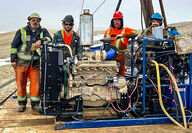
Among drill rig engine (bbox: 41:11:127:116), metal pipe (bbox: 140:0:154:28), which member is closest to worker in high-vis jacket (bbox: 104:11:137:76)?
drill rig engine (bbox: 41:11:127:116)

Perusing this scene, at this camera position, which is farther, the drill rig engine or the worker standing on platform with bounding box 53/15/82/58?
the worker standing on platform with bounding box 53/15/82/58

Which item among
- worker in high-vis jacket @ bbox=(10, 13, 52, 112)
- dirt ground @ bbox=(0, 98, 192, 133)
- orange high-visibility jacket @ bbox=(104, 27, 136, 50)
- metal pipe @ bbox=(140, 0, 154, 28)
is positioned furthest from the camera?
metal pipe @ bbox=(140, 0, 154, 28)

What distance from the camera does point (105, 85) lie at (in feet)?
11.9

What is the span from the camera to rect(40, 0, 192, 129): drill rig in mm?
3424

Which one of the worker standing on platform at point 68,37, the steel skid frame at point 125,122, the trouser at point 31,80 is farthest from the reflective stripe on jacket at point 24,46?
the steel skid frame at point 125,122

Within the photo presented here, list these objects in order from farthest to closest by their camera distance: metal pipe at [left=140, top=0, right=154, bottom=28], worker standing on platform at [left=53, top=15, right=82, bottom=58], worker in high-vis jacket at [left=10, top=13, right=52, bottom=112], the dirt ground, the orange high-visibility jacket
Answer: metal pipe at [left=140, top=0, right=154, bottom=28] < the orange high-visibility jacket < worker standing on platform at [left=53, top=15, right=82, bottom=58] < worker in high-vis jacket at [left=10, top=13, right=52, bottom=112] < the dirt ground

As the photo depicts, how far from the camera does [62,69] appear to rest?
3453mm

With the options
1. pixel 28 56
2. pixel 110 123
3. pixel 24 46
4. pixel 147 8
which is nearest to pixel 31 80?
pixel 28 56

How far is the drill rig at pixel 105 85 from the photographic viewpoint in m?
3.42

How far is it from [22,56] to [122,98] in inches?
82.2

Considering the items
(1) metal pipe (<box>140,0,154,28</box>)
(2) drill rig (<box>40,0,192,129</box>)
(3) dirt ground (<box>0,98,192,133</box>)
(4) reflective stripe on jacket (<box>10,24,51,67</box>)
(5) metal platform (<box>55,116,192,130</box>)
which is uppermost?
(1) metal pipe (<box>140,0,154,28</box>)

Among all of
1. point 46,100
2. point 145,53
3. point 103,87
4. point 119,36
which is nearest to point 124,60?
point 119,36

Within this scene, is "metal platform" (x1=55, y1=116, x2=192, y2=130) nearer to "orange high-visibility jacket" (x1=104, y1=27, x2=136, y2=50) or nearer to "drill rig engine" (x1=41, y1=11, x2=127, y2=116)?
"drill rig engine" (x1=41, y1=11, x2=127, y2=116)

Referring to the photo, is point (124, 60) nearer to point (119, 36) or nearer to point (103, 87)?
point (119, 36)
